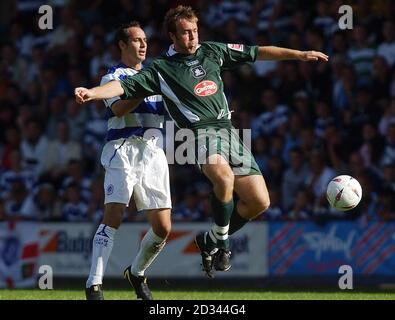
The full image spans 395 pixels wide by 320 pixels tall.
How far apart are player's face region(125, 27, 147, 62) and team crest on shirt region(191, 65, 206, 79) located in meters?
0.68

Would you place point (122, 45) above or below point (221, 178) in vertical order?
above

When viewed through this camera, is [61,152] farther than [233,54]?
Yes

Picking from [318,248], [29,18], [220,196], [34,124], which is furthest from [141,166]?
[29,18]

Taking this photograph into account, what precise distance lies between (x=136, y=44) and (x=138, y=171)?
1.30 meters

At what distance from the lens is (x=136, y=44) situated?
10.3m

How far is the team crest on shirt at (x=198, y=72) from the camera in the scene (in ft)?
32.6

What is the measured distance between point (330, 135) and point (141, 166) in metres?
6.36

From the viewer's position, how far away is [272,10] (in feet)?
59.3

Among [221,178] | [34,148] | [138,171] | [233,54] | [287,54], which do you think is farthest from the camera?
[34,148]

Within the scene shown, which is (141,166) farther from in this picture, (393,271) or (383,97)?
(383,97)
